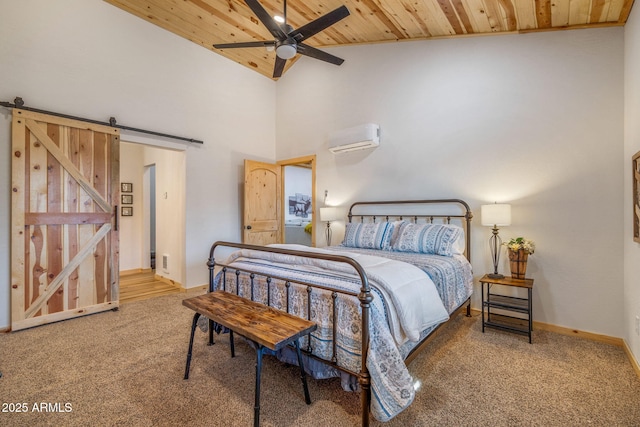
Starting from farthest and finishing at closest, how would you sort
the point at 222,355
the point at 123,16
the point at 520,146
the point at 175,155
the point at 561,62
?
the point at 175,155
the point at 123,16
the point at 520,146
the point at 561,62
the point at 222,355

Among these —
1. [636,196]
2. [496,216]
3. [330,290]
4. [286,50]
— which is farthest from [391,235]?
[286,50]

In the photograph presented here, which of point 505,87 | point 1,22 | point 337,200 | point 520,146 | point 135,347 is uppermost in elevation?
point 1,22

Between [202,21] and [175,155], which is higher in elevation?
[202,21]

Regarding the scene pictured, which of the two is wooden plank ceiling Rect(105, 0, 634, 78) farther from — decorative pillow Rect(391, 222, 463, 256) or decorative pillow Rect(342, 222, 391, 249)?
decorative pillow Rect(342, 222, 391, 249)

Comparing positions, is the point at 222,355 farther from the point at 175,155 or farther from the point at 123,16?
the point at 123,16

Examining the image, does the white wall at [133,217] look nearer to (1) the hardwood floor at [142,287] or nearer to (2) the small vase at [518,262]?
(1) the hardwood floor at [142,287]

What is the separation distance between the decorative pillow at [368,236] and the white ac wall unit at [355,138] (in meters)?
1.25

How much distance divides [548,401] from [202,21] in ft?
18.0

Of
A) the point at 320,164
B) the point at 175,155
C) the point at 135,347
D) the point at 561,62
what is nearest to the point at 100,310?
the point at 135,347

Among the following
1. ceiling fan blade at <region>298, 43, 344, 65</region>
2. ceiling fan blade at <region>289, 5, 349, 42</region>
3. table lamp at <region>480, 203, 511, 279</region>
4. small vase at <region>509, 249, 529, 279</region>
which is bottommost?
small vase at <region>509, 249, 529, 279</region>

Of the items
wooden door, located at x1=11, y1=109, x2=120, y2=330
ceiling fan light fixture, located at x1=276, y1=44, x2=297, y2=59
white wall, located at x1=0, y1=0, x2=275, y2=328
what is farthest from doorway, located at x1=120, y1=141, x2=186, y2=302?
ceiling fan light fixture, located at x1=276, y1=44, x2=297, y2=59

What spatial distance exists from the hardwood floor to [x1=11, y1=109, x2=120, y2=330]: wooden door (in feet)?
2.00

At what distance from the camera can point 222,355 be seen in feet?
8.09

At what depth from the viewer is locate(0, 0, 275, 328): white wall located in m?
3.08
